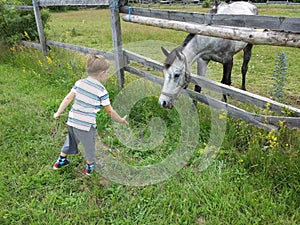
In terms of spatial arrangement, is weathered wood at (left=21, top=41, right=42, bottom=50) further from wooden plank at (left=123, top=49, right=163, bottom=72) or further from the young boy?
the young boy

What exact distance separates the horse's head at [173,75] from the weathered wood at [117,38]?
1409 mm

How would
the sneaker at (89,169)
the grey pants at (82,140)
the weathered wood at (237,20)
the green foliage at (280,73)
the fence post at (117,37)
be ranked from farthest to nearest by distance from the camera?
the fence post at (117,37)
the green foliage at (280,73)
the sneaker at (89,169)
the grey pants at (82,140)
the weathered wood at (237,20)

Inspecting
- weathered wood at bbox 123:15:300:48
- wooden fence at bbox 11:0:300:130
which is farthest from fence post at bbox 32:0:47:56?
weathered wood at bbox 123:15:300:48

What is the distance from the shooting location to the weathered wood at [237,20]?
86.3 inches

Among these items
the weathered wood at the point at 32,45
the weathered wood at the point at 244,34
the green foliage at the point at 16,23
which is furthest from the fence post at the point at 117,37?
the green foliage at the point at 16,23

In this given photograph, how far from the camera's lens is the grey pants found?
2.66m

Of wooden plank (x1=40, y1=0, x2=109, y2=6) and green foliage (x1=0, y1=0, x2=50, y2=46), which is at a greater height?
wooden plank (x1=40, y1=0, x2=109, y2=6)

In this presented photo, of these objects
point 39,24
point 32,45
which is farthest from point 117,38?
point 32,45

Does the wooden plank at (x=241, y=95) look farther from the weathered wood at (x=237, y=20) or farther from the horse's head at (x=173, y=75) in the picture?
the weathered wood at (x=237, y=20)

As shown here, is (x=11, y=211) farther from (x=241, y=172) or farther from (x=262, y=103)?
(x=262, y=103)

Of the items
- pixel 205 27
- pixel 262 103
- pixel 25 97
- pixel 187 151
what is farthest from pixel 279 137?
pixel 25 97

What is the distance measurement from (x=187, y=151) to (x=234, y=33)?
4.73 ft

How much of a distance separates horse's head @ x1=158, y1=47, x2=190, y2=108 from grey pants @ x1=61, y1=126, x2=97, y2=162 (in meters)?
1.05

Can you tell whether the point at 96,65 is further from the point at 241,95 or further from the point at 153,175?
the point at 241,95
